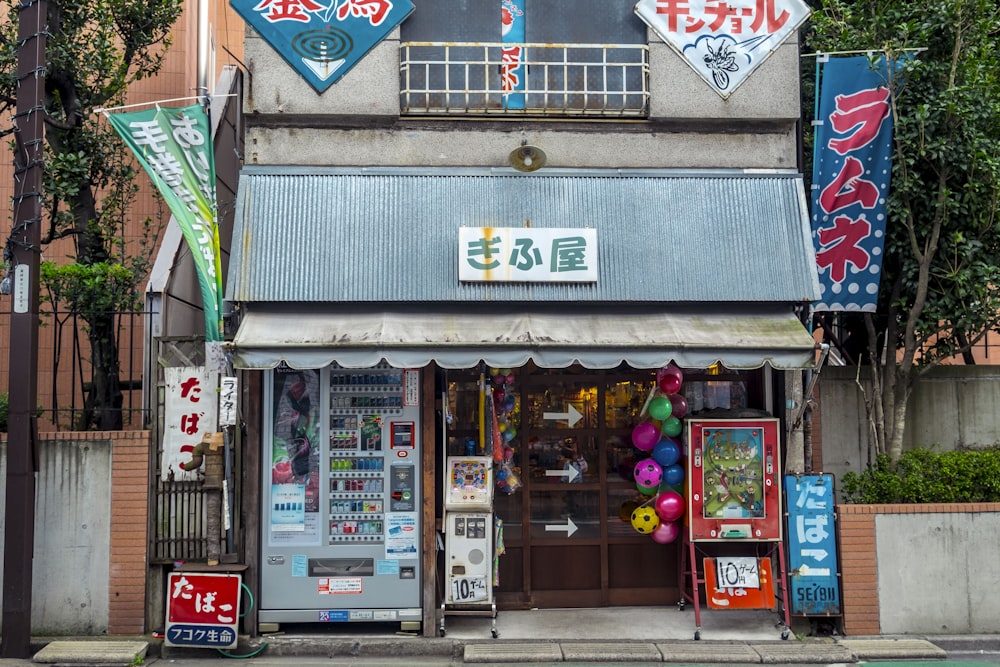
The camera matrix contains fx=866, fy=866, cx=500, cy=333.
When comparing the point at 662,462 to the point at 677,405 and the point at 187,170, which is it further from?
the point at 187,170

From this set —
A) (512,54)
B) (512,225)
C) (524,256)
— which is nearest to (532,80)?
(512,54)

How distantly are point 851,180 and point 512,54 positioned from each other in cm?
422

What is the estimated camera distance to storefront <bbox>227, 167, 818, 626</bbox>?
9156mm

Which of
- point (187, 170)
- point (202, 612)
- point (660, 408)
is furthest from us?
point (660, 408)

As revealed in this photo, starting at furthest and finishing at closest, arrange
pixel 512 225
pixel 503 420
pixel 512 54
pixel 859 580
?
pixel 512 54
pixel 503 420
pixel 512 225
pixel 859 580

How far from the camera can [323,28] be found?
32.9ft

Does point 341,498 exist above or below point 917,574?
above

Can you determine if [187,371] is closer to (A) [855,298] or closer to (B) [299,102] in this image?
(B) [299,102]

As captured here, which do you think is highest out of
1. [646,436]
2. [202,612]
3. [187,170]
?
[187,170]

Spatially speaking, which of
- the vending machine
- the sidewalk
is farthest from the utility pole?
the vending machine

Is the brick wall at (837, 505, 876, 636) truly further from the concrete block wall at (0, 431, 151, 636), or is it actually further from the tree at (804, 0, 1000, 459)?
the concrete block wall at (0, 431, 151, 636)

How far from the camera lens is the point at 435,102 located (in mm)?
10203

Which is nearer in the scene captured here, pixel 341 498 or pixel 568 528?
pixel 341 498

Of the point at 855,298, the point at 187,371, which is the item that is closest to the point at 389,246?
the point at 187,371
